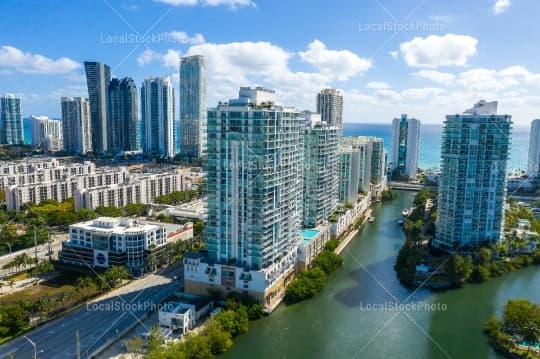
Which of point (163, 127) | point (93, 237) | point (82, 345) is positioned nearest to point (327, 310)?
point (82, 345)

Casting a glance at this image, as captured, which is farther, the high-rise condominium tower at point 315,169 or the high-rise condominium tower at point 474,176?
the high-rise condominium tower at point 315,169

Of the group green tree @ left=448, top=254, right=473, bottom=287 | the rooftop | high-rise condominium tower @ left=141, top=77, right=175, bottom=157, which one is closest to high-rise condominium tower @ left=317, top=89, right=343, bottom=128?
high-rise condominium tower @ left=141, top=77, right=175, bottom=157

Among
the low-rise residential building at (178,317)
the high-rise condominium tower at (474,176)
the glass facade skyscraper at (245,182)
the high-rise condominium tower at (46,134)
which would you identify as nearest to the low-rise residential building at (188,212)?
the glass facade skyscraper at (245,182)

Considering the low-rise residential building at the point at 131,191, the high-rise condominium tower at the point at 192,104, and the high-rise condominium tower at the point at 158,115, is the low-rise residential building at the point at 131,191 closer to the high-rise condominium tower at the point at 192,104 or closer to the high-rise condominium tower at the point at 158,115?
the high-rise condominium tower at the point at 192,104

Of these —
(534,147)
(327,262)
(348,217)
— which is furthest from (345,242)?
(534,147)

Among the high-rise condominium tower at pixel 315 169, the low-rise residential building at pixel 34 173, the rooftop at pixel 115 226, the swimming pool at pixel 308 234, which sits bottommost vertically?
the swimming pool at pixel 308 234

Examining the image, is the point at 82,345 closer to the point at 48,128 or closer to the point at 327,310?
the point at 327,310

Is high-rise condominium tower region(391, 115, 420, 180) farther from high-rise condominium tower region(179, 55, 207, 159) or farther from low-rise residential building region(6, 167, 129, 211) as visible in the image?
low-rise residential building region(6, 167, 129, 211)
